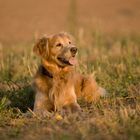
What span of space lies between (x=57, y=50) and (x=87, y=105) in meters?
0.96

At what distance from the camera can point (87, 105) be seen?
27.6 ft

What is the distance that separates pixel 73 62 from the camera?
8156 millimetres

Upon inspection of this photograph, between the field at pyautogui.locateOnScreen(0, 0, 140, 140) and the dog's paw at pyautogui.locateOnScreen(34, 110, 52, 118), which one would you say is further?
the dog's paw at pyautogui.locateOnScreen(34, 110, 52, 118)

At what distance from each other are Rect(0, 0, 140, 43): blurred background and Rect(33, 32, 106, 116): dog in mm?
7827

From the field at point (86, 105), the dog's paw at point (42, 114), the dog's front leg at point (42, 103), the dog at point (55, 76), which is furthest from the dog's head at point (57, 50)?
the dog's paw at point (42, 114)

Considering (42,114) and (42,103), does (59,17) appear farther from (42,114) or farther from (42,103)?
(42,114)

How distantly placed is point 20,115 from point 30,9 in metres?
17.5

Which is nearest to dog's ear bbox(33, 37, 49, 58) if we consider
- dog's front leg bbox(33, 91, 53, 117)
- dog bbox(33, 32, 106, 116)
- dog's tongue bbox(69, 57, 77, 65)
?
dog bbox(33, 32, 106, 116)

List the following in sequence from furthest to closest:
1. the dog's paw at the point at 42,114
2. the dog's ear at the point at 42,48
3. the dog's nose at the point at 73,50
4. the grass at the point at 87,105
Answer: the dog's ear at the point at 42,48
the dog's nose at the point at 73,50
the dog's paw at the point at 42,114
the grass at the point at 87,105

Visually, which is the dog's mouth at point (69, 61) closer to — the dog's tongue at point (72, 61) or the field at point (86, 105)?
the dog's tongue at point (72, 61)

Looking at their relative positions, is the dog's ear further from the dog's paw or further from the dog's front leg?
the dog's paw

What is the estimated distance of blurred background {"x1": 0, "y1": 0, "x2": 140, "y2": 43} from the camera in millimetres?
19672

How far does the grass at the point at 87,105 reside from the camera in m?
6.18

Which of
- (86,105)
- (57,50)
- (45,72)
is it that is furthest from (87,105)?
(57,50)
